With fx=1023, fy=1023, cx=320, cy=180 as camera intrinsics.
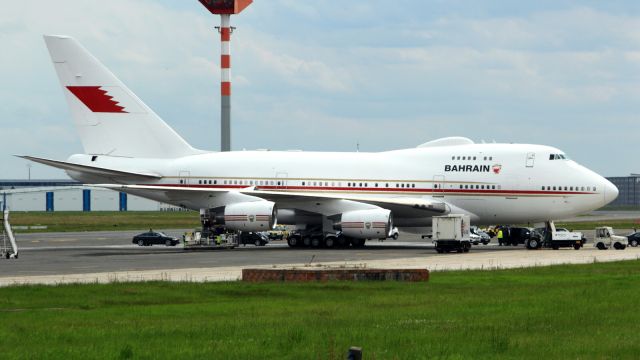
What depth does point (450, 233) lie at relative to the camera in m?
53.4

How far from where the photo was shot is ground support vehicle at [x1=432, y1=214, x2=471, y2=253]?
53125 mm

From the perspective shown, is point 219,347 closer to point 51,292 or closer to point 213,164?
point 51,292

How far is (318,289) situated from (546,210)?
102 feet

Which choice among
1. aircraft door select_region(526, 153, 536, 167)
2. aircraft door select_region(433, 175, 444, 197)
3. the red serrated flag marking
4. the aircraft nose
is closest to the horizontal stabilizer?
the red serrated flag marking

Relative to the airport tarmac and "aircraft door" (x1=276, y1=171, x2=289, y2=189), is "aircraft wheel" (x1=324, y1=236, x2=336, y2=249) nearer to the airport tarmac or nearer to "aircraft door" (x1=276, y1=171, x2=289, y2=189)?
the airport tarmac

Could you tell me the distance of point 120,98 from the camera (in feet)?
204

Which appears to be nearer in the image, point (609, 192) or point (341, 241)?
point (609, 192)

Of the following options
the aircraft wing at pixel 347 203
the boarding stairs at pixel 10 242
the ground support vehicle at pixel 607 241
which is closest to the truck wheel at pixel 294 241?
the aircraft wing at pixel 347 203

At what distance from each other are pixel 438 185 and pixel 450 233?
221 inches

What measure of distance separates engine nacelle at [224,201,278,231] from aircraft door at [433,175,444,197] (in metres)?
9.18

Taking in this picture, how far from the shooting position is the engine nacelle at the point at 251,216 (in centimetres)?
5697

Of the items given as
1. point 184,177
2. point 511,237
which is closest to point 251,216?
point 184,177

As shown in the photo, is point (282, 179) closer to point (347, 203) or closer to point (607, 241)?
Answer: point (347, 203)

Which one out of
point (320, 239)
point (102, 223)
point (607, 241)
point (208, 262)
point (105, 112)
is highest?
point (105, 112)
